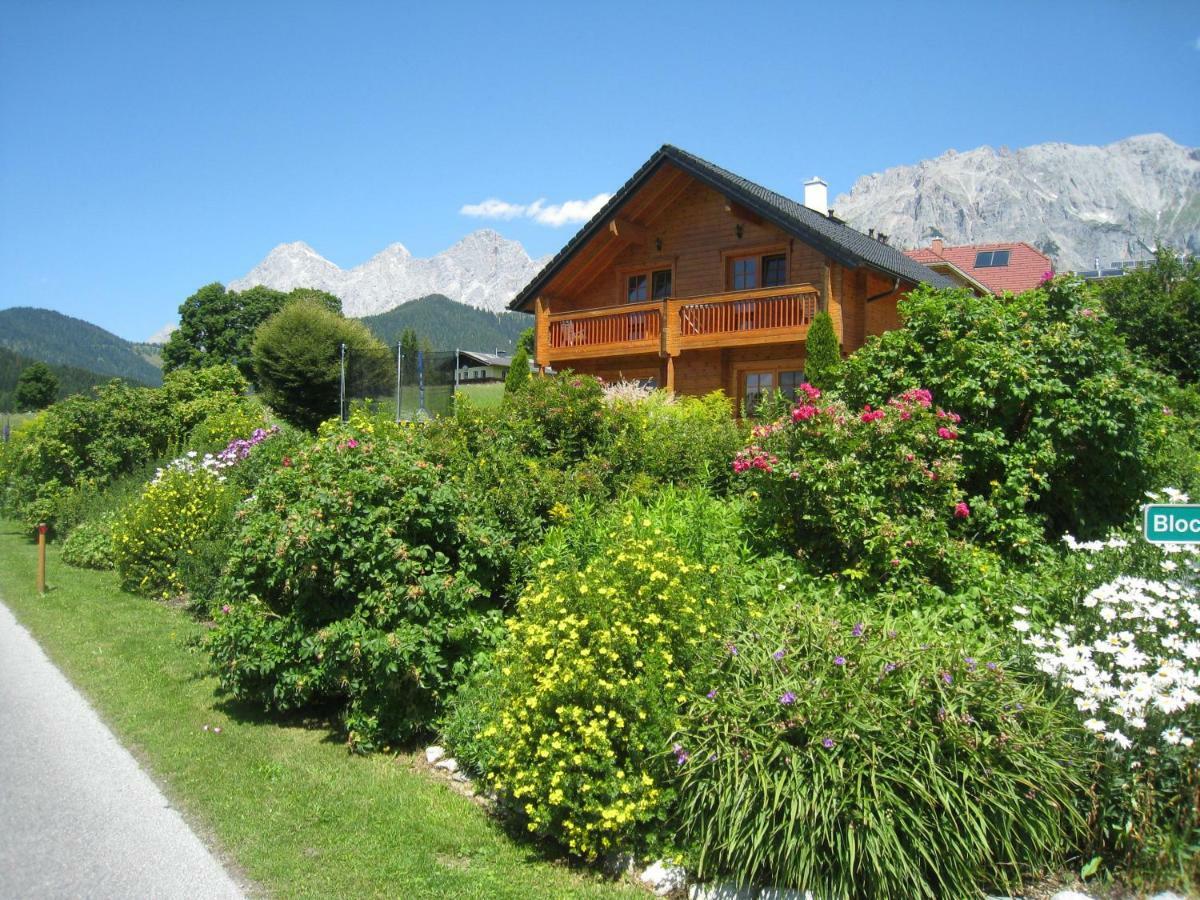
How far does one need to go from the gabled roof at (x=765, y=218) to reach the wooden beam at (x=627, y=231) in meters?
0.25

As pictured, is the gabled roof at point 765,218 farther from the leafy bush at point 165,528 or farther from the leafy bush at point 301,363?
the leafy bush at point 301,363

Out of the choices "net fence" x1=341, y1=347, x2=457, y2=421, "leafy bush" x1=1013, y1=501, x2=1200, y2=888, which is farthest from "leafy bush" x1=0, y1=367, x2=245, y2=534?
"leafy bush" x1=1013, y1=501, x2=1200, y2=888

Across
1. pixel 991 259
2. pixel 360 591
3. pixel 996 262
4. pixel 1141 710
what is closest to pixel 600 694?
pixel 360 591

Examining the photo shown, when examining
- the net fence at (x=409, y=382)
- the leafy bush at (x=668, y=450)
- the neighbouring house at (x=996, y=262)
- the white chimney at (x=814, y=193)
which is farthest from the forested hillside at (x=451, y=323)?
the leafy bush at (x=668, y=450)

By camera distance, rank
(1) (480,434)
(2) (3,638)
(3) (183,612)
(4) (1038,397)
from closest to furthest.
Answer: (4) (1038,397) → (1) (480,434) → (2) (3,638) → (3) (183,612)

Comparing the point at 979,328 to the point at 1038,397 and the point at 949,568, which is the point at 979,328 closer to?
the point at 1038,397

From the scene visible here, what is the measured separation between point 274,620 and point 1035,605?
5240 mm

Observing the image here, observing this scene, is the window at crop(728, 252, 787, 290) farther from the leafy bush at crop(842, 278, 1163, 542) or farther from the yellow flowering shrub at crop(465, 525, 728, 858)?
the yellow flowering shrub at crop(465, 525, 728, 858)

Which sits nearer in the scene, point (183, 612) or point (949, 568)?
point (949, 568)

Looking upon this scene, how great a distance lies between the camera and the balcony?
1741cm

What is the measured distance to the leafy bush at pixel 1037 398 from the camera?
6.74 metres

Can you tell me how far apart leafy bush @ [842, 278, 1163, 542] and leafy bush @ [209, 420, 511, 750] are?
3.87 metres

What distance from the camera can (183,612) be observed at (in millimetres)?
10648

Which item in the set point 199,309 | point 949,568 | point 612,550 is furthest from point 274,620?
point 199,309
